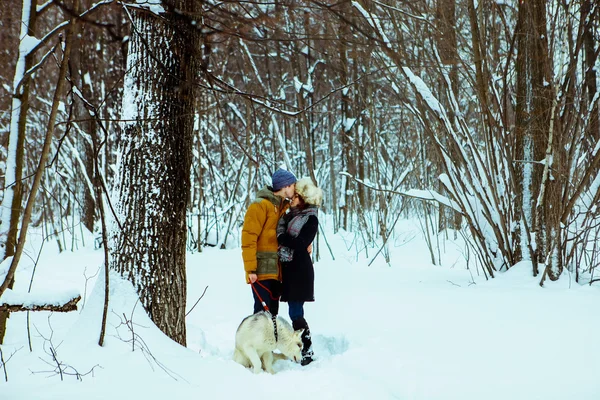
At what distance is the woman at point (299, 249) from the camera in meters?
4.18

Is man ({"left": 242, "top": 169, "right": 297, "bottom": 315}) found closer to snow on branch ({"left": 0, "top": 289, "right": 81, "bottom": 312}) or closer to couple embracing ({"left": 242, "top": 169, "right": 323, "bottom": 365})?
couple embracing ({"left": 242, "top": 169, "right": 323, "bottom": 365})

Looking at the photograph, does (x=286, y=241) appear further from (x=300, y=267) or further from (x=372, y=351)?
(x=372, y=351)

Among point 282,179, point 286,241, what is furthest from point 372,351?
point 282,179

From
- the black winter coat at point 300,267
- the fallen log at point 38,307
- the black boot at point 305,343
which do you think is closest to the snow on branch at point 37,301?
the fallen log at point 38,307

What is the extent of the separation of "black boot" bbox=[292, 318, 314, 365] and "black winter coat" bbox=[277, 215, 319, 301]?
0.24m

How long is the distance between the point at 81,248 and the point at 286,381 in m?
10.4

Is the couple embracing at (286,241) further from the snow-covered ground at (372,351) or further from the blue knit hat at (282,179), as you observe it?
the snow-covered ground at (372,351)

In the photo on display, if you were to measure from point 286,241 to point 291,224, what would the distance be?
160mm

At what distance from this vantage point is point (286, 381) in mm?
3514

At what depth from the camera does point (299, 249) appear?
13.8 ft

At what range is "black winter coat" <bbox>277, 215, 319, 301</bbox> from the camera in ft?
13.6

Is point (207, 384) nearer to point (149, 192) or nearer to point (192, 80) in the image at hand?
point (149, 192)

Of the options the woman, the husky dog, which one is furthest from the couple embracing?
the husky dog

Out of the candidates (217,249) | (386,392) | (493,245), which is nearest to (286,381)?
(386,392)
